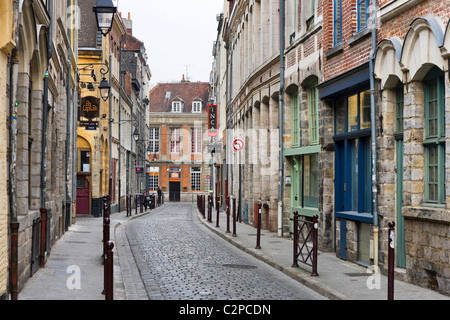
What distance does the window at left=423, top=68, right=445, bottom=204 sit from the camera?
9750mm

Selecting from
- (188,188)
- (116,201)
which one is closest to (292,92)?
(116,201)

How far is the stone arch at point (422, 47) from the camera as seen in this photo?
9.45 metres

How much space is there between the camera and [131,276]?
38.7 feet

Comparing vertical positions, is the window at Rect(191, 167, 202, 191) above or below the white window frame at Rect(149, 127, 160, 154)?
below

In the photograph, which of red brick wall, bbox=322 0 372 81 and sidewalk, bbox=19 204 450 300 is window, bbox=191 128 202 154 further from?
red brick wall, bbox=322 0 372 81

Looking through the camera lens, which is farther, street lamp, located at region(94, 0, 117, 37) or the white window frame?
the white window frame

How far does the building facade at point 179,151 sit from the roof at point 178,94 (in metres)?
0.38

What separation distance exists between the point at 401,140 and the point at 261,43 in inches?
522

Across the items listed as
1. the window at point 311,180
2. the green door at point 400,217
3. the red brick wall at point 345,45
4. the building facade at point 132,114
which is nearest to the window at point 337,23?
the red brick wall at point 345,45

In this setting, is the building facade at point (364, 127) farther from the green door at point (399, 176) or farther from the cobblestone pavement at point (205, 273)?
the cobblestone pavement at point (205, 273)

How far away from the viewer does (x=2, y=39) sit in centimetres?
779

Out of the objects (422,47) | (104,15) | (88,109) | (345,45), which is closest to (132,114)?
(88,109)

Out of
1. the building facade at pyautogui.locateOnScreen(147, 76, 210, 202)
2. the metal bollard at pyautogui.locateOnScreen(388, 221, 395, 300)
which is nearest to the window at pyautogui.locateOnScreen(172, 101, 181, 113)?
the building facade at pyautogui.locateOnScreen(147, 76, 210, 202)

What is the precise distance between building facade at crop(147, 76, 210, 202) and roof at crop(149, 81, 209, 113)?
38 cm
